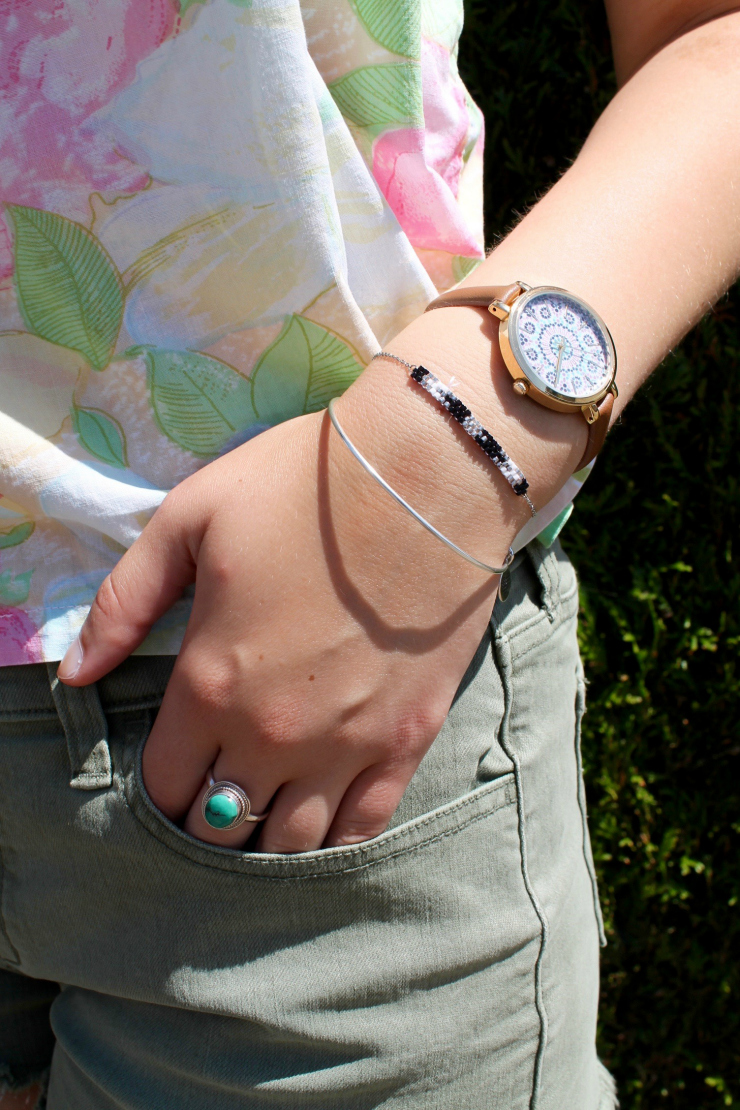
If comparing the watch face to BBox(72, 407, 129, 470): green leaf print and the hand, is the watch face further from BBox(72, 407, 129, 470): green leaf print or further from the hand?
BBox(72, 407, 129, 470): green leaf print

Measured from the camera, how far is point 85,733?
0.81 metres

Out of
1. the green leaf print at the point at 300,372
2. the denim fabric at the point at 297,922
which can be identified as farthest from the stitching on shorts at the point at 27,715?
the green leaf print at the point at 300,372

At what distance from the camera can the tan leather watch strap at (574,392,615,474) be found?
80cm

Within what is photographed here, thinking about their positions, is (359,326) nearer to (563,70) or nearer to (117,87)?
(117,87)

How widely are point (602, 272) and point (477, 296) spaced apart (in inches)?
5.5

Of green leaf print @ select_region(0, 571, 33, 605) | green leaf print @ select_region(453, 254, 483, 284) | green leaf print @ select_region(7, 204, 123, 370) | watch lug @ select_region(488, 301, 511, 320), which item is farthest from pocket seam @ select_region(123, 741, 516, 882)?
green leaf print @ select_region(453, 254, 483, 284)

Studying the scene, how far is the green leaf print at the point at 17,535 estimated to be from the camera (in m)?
0.83

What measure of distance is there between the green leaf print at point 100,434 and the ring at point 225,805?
372mm

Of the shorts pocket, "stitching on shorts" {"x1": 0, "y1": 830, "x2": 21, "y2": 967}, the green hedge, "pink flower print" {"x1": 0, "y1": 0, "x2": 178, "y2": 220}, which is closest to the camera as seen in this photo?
"pink flower print" {"x1": 0, "y1": 0, "x2": 178, "y2": 220}

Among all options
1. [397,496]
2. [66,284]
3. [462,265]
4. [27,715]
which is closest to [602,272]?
[462,265]

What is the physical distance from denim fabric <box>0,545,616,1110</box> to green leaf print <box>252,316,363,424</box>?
12.5 inches

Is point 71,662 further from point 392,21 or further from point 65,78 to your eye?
point 392,21

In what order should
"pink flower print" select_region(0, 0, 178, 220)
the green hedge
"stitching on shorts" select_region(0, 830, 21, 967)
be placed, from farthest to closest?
the green hedge, "stitching on shorts" select_region(0, 830, 21, 967), "pink flower print" select_region(0, 0, 178, 220)

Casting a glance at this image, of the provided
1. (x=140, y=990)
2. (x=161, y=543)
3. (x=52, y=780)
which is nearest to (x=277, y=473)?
(x=161, y=543)
